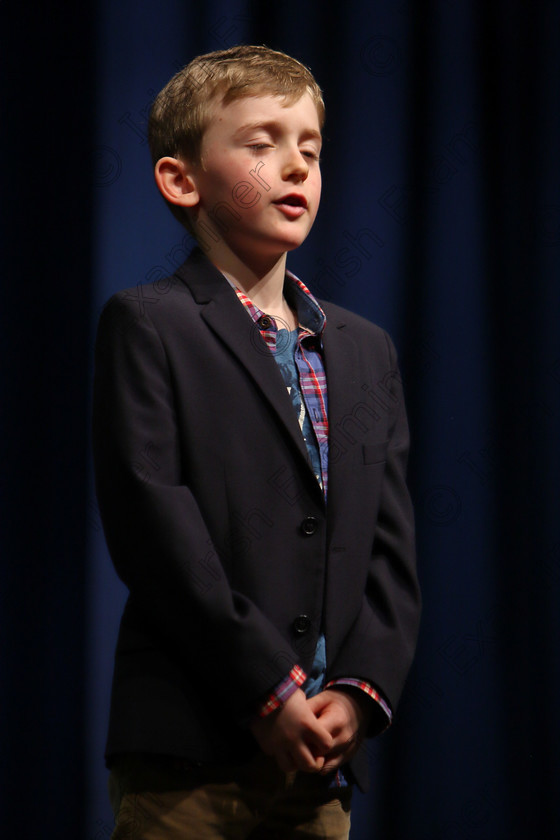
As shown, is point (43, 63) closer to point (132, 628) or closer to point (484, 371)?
point (484, 371)

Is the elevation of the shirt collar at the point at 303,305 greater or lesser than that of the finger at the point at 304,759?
greater

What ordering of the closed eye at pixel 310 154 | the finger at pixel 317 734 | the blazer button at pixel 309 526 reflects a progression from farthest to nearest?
the closed eye at pixel 310 154
the blazer button at pixel 309 526
the finger at pixel 317 734

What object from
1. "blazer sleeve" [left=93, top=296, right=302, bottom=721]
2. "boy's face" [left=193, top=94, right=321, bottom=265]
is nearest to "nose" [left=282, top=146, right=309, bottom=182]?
"boy's face" [left=193, top=94, right=321, bottom=265]

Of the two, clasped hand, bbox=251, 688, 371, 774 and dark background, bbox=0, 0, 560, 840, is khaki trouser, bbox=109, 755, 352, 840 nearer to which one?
clasped hand, bbox=251, 688, 371, 774

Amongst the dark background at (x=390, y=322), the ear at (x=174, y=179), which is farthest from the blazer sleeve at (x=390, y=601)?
the dark background at (x=390, y=322)

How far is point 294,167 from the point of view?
3.45 feet

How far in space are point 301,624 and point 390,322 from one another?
875 millimetres

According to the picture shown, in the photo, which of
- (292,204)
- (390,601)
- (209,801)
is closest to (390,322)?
(292,204)

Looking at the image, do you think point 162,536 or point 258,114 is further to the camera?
point 258,114

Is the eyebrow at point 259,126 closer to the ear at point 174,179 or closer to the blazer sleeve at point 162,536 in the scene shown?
the ear at point 174,179

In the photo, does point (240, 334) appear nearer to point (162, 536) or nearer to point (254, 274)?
point (254, 274)

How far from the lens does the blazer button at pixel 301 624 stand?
3.13 feet

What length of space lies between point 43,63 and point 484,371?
3.20 feet

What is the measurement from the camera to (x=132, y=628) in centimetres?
97
